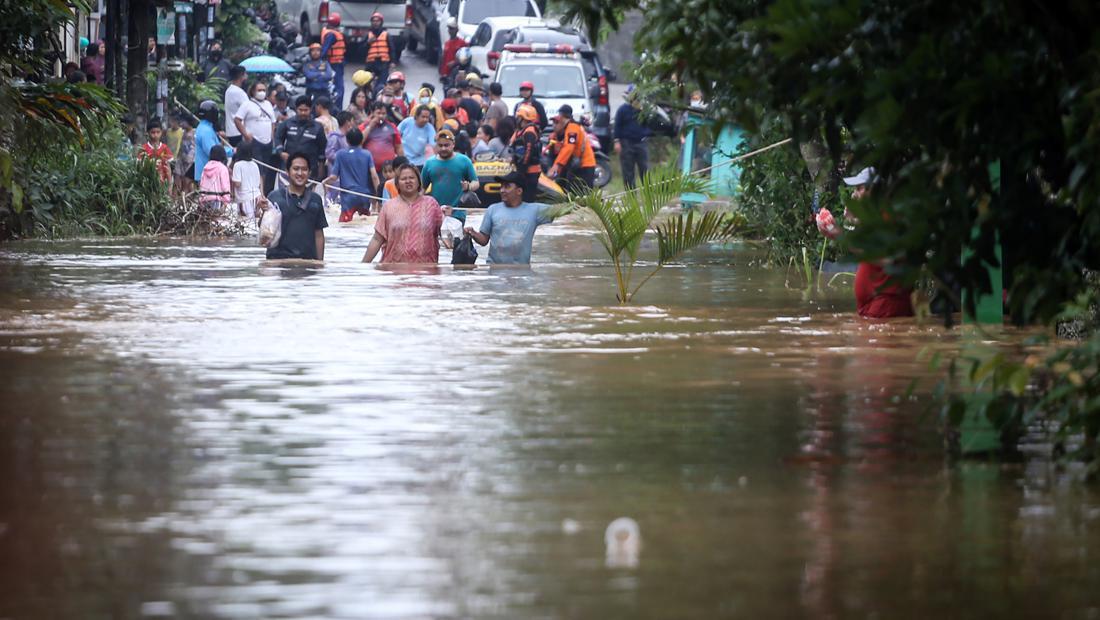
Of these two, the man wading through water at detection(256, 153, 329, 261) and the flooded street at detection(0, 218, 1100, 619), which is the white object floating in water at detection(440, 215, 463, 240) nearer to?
the man wading through water at detection(256, 153, 329, 261)

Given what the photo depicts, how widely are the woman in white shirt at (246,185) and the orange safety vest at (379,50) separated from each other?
1534 centimetres

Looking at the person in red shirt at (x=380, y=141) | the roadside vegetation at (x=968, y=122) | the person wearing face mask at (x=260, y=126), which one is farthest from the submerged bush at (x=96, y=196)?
the roadside vegetation at (x=968, y=122)

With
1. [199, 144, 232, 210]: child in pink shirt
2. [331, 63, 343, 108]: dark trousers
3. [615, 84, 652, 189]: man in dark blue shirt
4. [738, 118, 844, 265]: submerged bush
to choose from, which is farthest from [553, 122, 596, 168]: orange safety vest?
[331, 63, 343, 108]: dark trousers

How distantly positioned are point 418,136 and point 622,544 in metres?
25.8

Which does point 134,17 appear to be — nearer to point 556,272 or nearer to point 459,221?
point 459,221

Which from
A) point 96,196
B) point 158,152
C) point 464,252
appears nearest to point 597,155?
point 158,152

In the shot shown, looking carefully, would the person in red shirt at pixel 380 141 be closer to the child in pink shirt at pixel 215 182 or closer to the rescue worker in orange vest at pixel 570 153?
the rescue worker in orange vest at pixel 570 153

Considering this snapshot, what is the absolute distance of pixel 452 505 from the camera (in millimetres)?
7727

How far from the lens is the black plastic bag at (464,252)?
811 inches

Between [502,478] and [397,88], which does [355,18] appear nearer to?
[397,88]

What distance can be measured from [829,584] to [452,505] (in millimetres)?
1701

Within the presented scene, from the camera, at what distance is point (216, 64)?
1745 inches

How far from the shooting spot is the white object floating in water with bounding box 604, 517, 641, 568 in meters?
6.81

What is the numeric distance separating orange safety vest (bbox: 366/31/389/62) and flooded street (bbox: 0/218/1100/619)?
96.7ft
